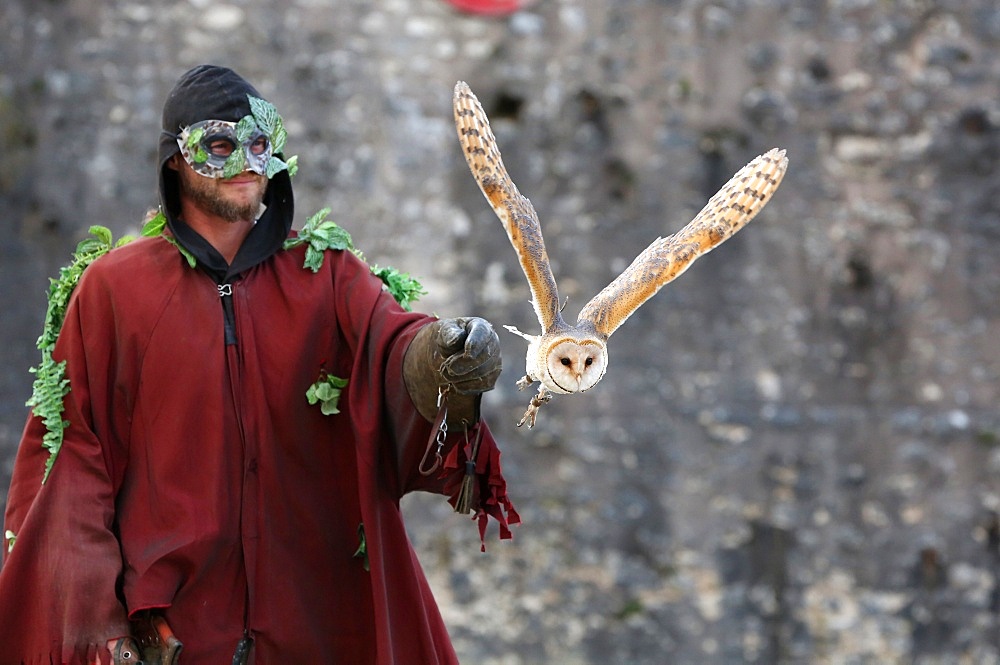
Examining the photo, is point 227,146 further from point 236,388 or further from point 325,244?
point 236,388

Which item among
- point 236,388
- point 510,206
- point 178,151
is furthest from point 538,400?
point 178,151

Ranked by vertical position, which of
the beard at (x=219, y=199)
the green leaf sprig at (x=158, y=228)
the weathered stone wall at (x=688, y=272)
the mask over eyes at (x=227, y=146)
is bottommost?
the weathered stone wall at (x=688, y=272)

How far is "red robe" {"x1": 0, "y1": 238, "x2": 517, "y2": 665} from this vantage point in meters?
3.24

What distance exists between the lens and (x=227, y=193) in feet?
11.1

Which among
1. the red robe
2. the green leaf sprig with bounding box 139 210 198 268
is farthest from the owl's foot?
the green leaf sprig with bounding box 139 210 198 268

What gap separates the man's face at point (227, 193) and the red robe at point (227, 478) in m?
0.14

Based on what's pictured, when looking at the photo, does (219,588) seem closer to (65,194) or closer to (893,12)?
(65,194)

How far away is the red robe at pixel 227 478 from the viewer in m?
3.24

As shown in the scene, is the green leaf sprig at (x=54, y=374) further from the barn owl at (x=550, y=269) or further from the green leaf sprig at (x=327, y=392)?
the barn owl at (x=550, y=269)

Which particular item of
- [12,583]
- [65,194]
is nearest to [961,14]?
[65,194]

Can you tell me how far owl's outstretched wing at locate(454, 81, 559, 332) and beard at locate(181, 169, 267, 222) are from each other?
0.56 m

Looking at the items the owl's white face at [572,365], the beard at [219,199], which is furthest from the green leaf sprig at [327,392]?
the owl's white face at [572,365]

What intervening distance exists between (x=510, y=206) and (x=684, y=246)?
39 cm

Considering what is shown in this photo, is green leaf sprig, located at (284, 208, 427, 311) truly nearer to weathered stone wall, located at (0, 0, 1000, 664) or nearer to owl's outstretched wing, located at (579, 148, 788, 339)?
owl's outstretched wing, located at (579, 148, 788, 339)
